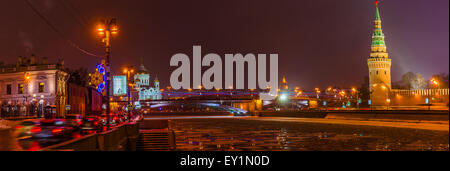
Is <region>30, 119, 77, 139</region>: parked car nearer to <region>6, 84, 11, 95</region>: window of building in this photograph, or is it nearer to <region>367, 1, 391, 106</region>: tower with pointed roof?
<region>6, 84, 11, 95</region>: window of building

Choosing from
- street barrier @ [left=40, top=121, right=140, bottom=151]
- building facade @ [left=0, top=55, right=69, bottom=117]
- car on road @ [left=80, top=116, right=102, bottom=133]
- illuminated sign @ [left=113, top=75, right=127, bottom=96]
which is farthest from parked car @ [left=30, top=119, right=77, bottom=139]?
building facade @ [left=0, top=55, right=69, bottom=117]

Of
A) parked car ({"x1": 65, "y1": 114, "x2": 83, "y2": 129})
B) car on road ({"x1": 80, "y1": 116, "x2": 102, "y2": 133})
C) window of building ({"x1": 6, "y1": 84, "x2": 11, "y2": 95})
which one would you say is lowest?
car on road ({"x1": 80, "y1": 116, "x2": 102, "y2": 133})

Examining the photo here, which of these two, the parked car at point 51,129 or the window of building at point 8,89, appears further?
the window of building at point 8,89

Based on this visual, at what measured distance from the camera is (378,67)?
178000 mm

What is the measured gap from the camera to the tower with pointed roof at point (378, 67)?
166 metres

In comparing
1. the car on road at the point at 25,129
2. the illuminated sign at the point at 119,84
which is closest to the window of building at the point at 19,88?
the illuminated sign at the point at 119,84

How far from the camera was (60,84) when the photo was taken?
85.5m

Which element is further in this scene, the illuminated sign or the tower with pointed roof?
the tower with pointed roof

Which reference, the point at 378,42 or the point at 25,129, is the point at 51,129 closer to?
the point at 25,129

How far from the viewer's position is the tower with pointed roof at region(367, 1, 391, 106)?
543 ft

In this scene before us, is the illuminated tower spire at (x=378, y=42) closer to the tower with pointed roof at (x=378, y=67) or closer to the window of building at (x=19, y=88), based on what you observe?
the tower with pointed roof at (x=378, y=67)

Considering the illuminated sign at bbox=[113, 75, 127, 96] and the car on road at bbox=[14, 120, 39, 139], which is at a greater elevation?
the illuminated sign at bbox=[113, 75, 127, 96]
